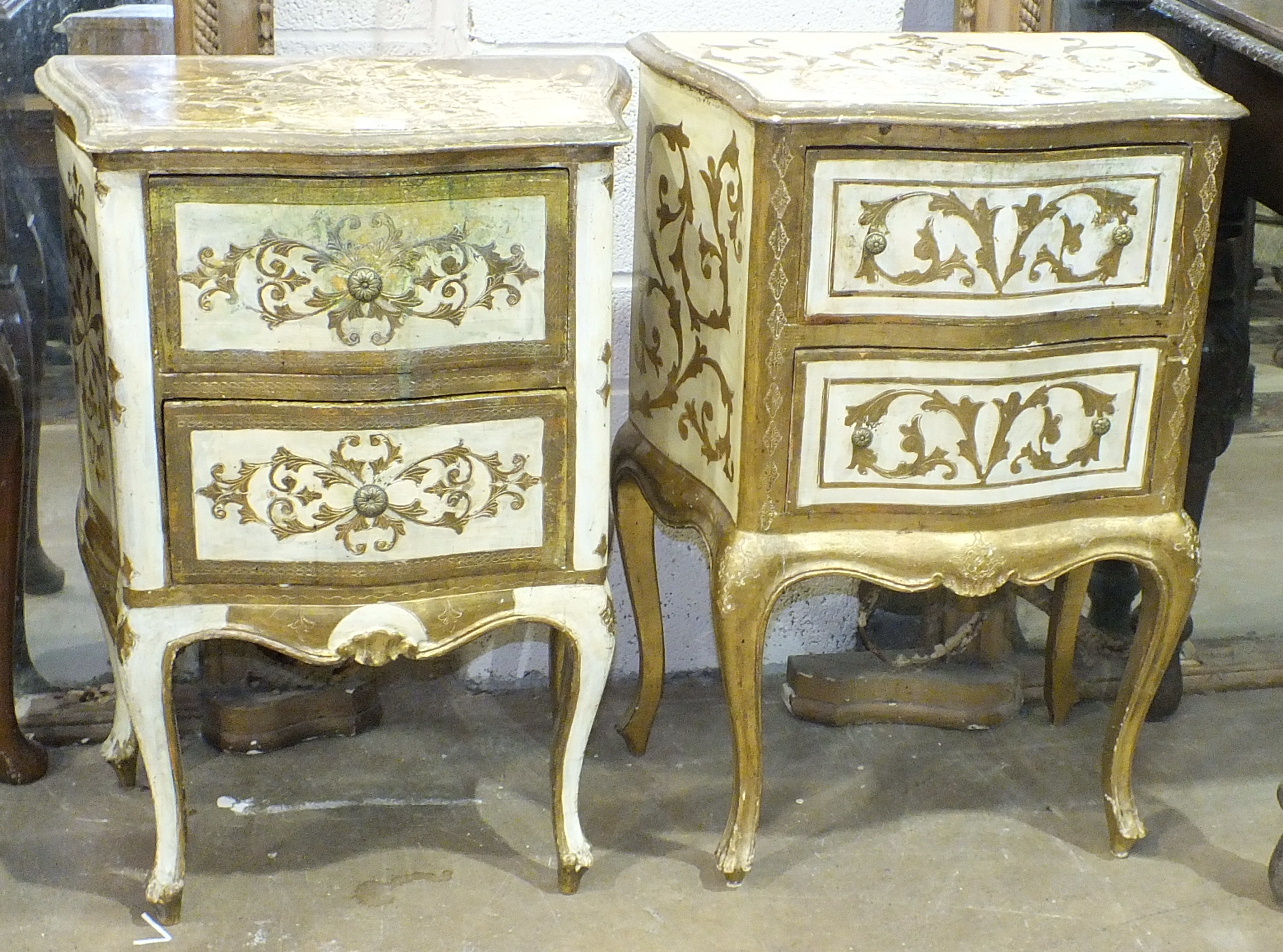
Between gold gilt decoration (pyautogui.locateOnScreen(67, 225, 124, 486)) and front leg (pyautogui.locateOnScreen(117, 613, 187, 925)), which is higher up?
gold gilt decoration (pyautogui.locateOnScreen(67, 225, 124, 486))

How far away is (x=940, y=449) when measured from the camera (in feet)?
5.48

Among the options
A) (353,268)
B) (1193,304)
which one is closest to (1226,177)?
(1193,304)

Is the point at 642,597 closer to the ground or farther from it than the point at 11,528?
closer to the ground

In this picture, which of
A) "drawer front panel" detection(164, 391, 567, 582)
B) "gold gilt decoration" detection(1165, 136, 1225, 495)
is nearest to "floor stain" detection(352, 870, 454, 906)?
"drawer front panel" detection(164, 391, 567, 582)

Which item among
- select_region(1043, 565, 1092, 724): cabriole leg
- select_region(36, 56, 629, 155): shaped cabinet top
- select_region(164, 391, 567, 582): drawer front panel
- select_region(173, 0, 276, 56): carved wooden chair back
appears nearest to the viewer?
select_region(36, 56, 629, 155): shaped cabinet top

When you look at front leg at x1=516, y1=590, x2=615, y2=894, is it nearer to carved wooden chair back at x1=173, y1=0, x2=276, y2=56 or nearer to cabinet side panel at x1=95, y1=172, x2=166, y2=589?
cabinet side panel at x1=95, y1=172, x2=166, y2=589

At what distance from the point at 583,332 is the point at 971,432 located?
418mm

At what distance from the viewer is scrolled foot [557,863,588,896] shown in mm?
1812

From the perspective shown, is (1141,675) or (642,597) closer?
(1141,675)

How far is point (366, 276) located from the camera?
1.49m

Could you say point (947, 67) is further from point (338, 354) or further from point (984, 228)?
point (338, 354)

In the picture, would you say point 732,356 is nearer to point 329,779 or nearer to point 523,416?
point 523,416

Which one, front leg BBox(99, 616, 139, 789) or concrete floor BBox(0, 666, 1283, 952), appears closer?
concrete floor BBox(0, 666, 1283, 952)

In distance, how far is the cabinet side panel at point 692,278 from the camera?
1632mm
